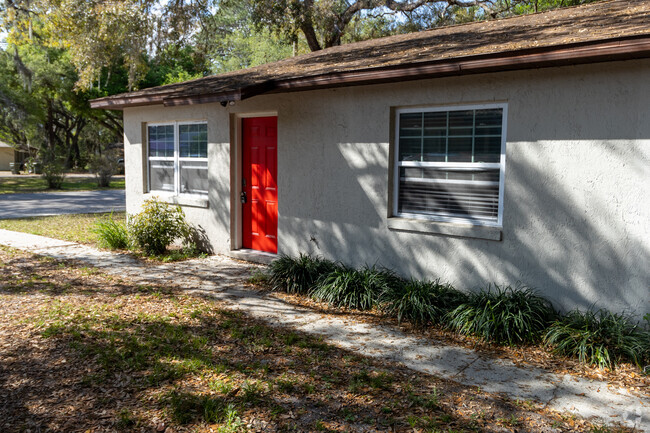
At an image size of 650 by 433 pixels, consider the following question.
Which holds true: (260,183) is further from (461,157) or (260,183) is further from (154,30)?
(154,30)

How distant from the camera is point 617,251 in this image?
17.0ft

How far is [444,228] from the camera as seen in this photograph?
641 cm

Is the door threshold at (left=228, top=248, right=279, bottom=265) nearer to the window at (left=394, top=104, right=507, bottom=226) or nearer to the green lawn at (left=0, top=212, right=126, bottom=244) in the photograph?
the window at (left=394, top=104, right=507, bottom=226)

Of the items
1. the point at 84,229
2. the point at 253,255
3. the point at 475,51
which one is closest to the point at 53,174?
the point at 84,229

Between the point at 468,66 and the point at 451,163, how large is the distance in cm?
126

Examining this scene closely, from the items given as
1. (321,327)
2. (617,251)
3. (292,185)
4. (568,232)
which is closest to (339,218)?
(292,185)

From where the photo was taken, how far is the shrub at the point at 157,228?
9484 millimetres

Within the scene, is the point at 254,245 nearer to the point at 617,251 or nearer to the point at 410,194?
the point at 410,194

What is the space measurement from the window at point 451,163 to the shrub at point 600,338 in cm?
145

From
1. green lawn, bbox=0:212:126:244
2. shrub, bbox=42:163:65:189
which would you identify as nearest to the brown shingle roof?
green lawn, bbox=0:212:126:244

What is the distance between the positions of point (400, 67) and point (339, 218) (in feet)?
7.84

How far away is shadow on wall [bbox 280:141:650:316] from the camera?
514cm

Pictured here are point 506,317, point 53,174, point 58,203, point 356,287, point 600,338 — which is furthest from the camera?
Result: point 53,174

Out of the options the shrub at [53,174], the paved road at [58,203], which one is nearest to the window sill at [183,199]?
the paved road at [58,203]
